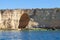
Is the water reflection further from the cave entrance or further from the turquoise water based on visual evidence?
the cave entrance

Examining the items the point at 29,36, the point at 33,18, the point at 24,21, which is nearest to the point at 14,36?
the point at 29,36

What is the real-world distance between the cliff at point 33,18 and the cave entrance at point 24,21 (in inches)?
47.5

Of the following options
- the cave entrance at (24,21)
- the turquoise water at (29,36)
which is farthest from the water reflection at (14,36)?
the cave entrance at (24,21)

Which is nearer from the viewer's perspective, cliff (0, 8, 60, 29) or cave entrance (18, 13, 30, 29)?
cliff (0, 8, 60, 29)

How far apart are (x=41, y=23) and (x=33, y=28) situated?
3.49 meters

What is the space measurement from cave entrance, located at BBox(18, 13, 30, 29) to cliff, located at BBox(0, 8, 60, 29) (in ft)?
3.96

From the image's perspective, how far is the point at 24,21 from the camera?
253ft

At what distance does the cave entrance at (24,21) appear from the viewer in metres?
75.8

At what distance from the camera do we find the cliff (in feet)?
240

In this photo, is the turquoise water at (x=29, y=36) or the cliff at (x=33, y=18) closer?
the turquoise water at (x=29, y=36)

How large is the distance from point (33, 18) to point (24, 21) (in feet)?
14.2

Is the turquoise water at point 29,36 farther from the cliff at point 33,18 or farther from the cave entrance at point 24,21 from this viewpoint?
the cave entrance at point 24,21

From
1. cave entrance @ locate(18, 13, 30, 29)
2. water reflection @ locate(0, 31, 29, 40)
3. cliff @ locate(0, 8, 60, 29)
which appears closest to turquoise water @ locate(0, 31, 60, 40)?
water reflection @ locate(0, 31, 29, 40)

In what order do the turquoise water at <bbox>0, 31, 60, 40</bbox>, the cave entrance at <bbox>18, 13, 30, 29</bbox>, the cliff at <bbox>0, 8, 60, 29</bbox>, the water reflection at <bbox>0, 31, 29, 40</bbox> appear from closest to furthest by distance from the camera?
the turquoise water at <bbox>0, 31, 60, 40</bbox>
the water reflection at <bbox>0, 31, 29, 40</bbox>
the cliff at <bbox>0, 8, 60, 29</bbox>
the cave entrance at <bbox>18, 13, 30, 29</bbox>
